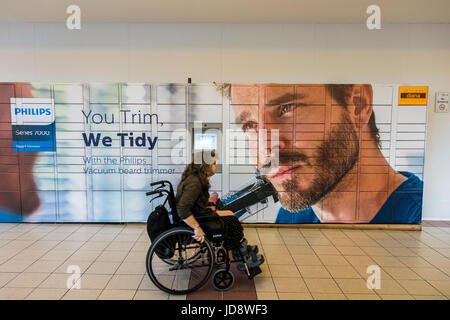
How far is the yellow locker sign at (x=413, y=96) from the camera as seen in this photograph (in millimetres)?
3824

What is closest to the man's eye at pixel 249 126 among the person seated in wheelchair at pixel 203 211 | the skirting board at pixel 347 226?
the skirting board at pixel 347 226

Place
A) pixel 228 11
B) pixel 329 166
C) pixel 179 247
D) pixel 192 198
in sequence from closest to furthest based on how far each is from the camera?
A: pixel 192 198
pixel 179 247
pixel 228 11
pixel 329 166

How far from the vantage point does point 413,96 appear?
384 centimetres

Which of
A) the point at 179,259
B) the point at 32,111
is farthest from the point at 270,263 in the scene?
the point at 32,111

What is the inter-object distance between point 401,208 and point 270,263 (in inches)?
86.2

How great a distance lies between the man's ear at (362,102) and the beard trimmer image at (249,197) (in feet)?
4.82

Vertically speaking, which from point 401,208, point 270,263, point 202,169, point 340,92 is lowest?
point 270,263

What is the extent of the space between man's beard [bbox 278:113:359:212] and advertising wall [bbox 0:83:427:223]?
13 millimetres

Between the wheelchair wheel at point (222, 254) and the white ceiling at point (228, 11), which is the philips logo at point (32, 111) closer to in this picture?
the white ceiling at point (228, 11)

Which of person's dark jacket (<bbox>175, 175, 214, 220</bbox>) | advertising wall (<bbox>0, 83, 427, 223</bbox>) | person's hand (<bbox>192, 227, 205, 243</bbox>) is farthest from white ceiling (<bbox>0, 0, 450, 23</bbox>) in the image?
person's hand (<bbox>192, 227, 205, 243</bbox>)

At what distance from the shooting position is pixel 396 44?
13.6ft

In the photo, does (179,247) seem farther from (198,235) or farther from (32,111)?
(32,111)

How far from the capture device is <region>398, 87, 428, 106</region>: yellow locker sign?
3824mm
